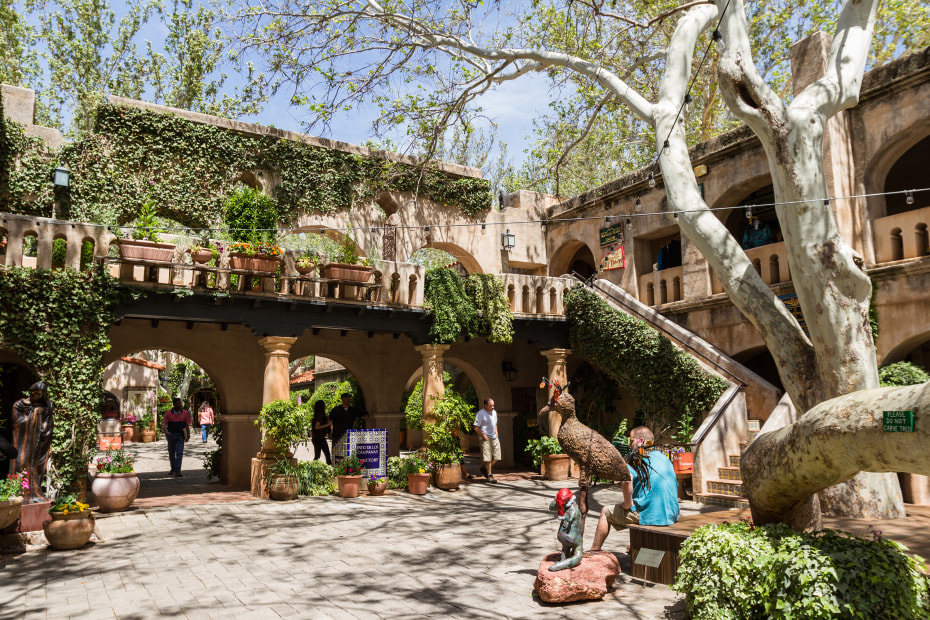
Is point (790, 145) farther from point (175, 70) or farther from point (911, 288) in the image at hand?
point (175, 70)

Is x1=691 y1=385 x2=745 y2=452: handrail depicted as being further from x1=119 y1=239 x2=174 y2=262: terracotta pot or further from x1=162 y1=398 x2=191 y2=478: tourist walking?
x1=162 y1=398 x2=191 y2=478: tourist walking

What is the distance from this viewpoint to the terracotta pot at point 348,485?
12008mm

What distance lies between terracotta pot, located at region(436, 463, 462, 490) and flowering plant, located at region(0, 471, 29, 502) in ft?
22.7

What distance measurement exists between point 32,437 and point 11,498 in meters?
1.06

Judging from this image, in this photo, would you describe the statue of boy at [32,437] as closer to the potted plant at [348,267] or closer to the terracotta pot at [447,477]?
the potted plant at [348,267]

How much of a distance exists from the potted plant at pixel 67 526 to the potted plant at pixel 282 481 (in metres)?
3.73

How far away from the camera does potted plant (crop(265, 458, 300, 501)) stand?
11492mm

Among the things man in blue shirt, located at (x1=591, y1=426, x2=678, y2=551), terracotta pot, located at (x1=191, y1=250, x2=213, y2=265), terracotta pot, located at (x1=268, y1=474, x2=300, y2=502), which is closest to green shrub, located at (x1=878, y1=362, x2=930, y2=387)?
man in blue shirt, located at (x1=591, y1=426, x2=678, y2=551)

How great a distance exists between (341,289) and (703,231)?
6941mm

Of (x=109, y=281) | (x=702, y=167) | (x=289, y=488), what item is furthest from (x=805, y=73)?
(x=109, y=281)

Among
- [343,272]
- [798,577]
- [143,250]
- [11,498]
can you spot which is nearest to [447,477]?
[343,272]

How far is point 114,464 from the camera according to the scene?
10.3 meters

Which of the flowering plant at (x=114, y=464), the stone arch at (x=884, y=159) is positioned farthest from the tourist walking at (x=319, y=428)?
the stone arch at (x=884, y=159)

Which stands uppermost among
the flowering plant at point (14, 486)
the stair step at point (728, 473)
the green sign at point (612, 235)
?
the green sign at point (612, 235)
